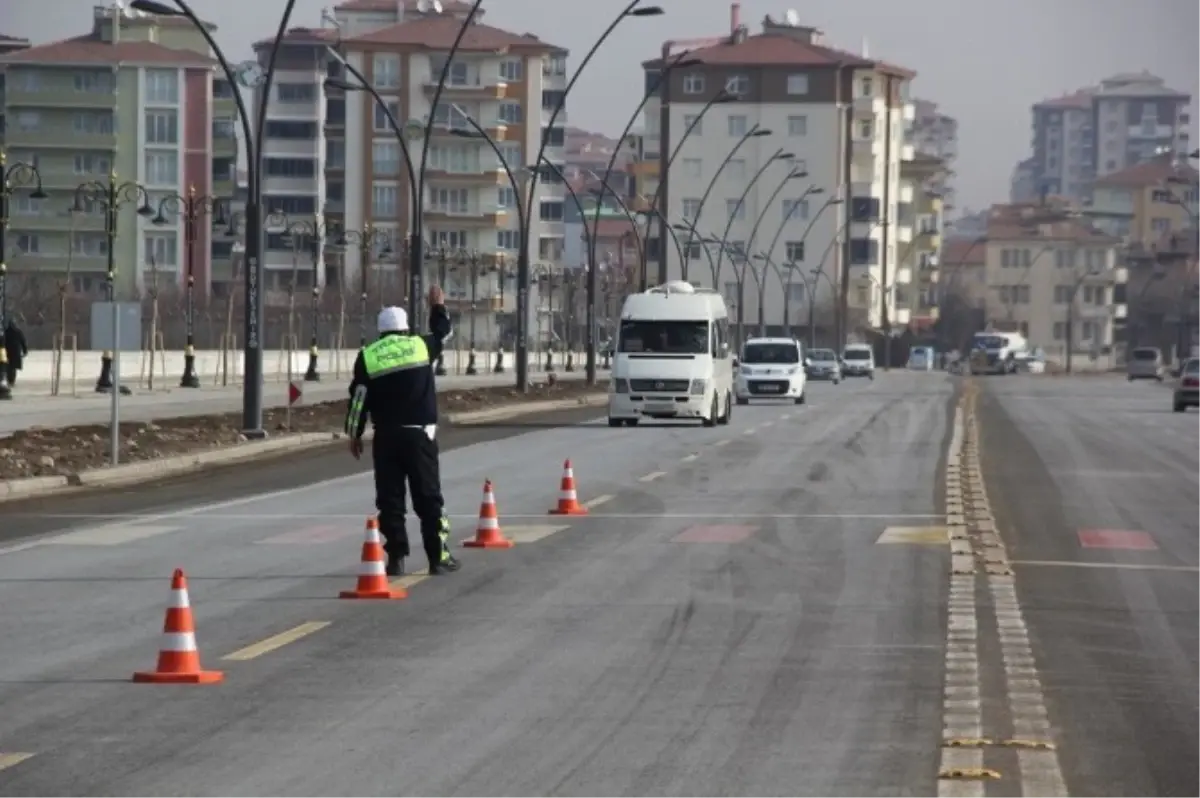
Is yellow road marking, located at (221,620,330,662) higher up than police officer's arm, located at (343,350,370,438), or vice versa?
police officer's arm, located at (343,350,370,438)

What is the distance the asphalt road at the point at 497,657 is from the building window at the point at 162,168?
417ft

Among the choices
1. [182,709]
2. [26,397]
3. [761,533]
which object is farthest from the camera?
[26,397]

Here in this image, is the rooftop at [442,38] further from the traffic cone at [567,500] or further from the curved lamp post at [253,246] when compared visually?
the traffic cone at [567,500]

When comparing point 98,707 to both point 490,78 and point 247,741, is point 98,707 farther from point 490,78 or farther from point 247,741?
point 490,78

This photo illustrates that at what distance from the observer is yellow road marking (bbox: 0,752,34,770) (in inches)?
399

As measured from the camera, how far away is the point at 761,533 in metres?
23.5

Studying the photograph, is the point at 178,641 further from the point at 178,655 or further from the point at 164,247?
the point at 164,247

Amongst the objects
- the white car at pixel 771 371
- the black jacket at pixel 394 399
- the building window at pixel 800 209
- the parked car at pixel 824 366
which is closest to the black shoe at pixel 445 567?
the black jacket at pixel 394 399

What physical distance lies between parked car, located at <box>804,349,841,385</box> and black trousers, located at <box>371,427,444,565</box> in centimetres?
9165

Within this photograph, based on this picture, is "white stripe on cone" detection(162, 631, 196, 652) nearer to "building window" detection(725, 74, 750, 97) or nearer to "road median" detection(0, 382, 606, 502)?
"road median" detection(0, 382, 606, 502)

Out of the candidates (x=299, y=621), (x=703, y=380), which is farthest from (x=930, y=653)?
(x=703, y=380)

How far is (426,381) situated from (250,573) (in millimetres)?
1814

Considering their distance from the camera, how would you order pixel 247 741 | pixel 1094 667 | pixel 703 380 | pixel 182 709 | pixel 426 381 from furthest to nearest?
1. pixel 703 380
2. pixel 426 381
3. pixel 1094 667
4. pixel 182 709
5. pixel 247 741

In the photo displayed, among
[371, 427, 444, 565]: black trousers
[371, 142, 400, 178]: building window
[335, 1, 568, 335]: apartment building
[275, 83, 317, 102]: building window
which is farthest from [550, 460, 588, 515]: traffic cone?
[275, 83, 317, 102]: building window
